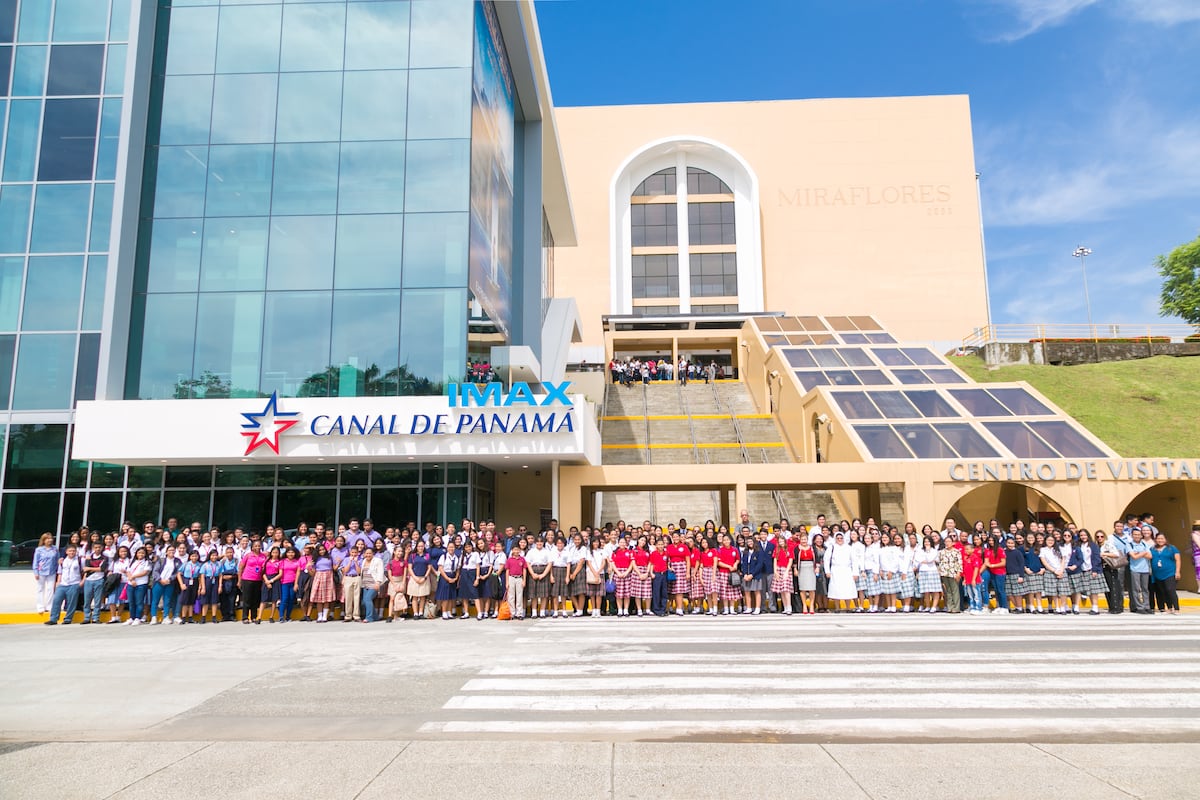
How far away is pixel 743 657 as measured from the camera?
35.3 feet

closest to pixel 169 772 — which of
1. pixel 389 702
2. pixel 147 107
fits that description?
pixel 389 702

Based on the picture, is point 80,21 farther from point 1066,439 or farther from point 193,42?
point 1066,439

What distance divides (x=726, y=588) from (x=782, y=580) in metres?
1.13

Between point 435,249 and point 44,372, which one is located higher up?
point 435,249

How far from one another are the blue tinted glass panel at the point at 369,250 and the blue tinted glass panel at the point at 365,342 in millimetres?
335

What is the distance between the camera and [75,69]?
21.6 metres

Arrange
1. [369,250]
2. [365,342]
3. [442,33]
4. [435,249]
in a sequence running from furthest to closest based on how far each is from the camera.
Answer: [442,33] → [369,250] → [435,249] → [365,342]

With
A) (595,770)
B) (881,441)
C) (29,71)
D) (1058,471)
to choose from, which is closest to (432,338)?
(881,441)

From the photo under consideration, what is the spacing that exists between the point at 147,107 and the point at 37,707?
18032mm

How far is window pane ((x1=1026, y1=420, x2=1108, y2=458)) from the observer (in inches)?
816

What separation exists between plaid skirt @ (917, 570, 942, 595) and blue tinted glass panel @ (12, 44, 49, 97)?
25494mm

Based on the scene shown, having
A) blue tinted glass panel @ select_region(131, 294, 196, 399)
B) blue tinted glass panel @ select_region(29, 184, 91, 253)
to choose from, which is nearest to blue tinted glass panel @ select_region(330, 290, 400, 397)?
blue tinted glass panel @ select_region(131, 294, 196, 399)

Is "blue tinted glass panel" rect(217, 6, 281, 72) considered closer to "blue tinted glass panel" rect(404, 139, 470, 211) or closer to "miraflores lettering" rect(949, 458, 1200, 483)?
"blue tinted glass panel" rect(404, 139, 470, 211)

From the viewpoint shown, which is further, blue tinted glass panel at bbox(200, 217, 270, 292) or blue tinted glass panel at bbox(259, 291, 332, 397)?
blue tinted glass panel at bbox(200, 217, 270, 292)
